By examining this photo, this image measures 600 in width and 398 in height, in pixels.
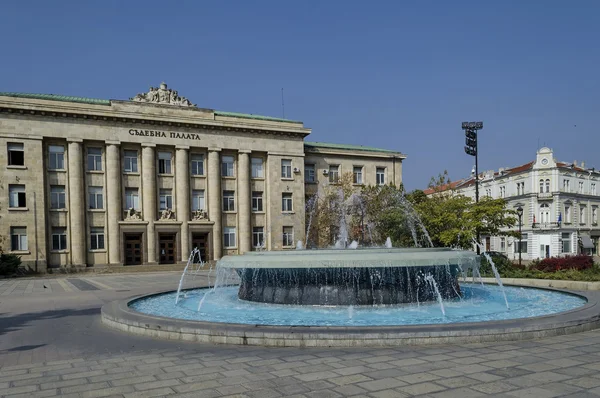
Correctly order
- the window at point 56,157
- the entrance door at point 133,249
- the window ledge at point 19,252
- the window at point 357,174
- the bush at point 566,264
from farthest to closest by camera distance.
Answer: the window at point 357,174 → the entrance door at point 133,249 → the window at point 56,157 → the window ledge at point 19,252 → the bush at point 566,264

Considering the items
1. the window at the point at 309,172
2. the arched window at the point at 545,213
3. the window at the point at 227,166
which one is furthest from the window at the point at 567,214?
the window at the point at 227,166

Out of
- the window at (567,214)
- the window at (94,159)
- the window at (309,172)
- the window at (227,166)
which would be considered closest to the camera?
the window at (94,159)

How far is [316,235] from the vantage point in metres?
42.7

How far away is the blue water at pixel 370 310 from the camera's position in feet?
31.9

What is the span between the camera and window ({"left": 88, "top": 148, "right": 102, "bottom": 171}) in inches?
1442

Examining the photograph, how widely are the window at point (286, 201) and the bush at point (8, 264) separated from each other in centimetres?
2044

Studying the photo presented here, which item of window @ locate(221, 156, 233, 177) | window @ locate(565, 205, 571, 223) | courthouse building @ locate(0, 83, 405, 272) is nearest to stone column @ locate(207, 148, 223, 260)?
courthouse building @ locate(0, 83, 405, 272)

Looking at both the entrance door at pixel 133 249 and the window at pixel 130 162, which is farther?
the window at pixel 130 162

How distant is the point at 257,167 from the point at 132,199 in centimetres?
1077

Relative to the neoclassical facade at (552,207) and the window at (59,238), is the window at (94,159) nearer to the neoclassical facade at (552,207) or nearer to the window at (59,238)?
the window at (59,238)

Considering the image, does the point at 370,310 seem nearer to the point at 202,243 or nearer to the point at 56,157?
the point at 202,243

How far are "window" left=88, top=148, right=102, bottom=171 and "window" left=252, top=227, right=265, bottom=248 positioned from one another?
13.4m

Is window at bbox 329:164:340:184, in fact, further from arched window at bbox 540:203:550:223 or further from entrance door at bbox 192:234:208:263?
arched window at bbox 540:203:550:223

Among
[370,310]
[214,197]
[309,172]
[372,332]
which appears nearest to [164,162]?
[214,197]
